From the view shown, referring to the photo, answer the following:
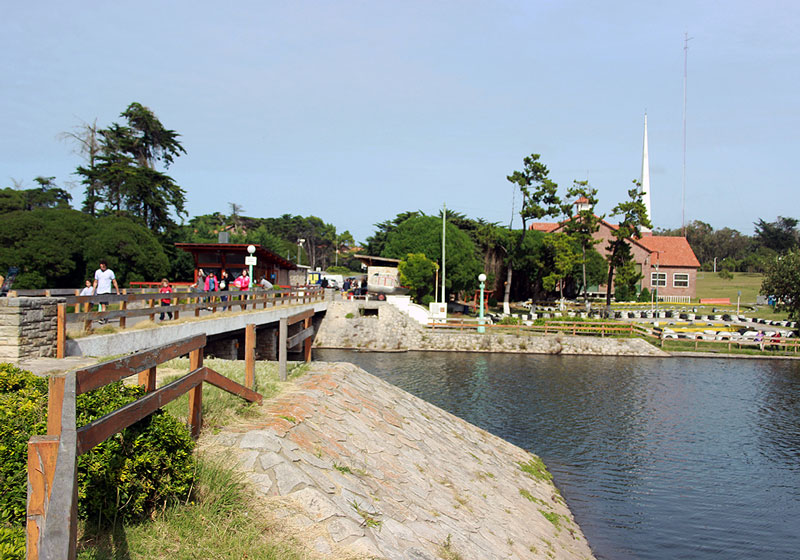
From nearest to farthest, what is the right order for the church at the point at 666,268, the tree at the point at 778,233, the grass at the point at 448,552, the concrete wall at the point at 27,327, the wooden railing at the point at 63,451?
1. the wooden railing at the point at 63,451
2. the grass at the point at 448,552
3. the concrete wall at the point at 27,327
4. the church at the point at 666,268
5. the tree at the point at 778,233

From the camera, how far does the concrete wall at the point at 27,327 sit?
9.87 meters

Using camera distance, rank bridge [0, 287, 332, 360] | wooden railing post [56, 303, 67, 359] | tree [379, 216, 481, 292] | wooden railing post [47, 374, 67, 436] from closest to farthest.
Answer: wooden railing post [47, 374, 67, 436], bridge [0, 287, 332, 360], wooden railing post [56, 303, 67, 359], tree [379, 216, 481, 292]

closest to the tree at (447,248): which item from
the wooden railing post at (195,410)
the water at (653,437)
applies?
the water at (653,437)

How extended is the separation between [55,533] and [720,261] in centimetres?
13597

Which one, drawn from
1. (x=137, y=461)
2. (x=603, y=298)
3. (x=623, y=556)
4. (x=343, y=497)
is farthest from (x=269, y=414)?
(x=603, y=298)

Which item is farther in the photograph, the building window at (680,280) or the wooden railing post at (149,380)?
the building window at (680,280)

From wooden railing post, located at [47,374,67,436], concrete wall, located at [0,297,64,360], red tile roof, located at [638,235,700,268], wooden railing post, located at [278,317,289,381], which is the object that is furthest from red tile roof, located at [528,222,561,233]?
wooden railing post, located at [47,374,67,436]

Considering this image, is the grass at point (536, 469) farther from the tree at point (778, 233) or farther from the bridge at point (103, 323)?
the tree at point (778, 233)

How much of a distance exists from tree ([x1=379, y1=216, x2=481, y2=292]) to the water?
66.5ft

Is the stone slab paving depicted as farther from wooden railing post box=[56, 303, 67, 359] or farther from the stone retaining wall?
the stone retaining wall

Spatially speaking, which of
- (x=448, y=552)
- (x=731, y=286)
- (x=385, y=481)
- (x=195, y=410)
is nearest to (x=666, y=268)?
(x=731, y=286)

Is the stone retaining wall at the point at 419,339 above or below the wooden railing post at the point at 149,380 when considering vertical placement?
below

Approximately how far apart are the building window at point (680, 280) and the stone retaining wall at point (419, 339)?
3862cm

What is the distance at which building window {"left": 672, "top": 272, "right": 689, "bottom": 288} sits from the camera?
7456 centimetres
